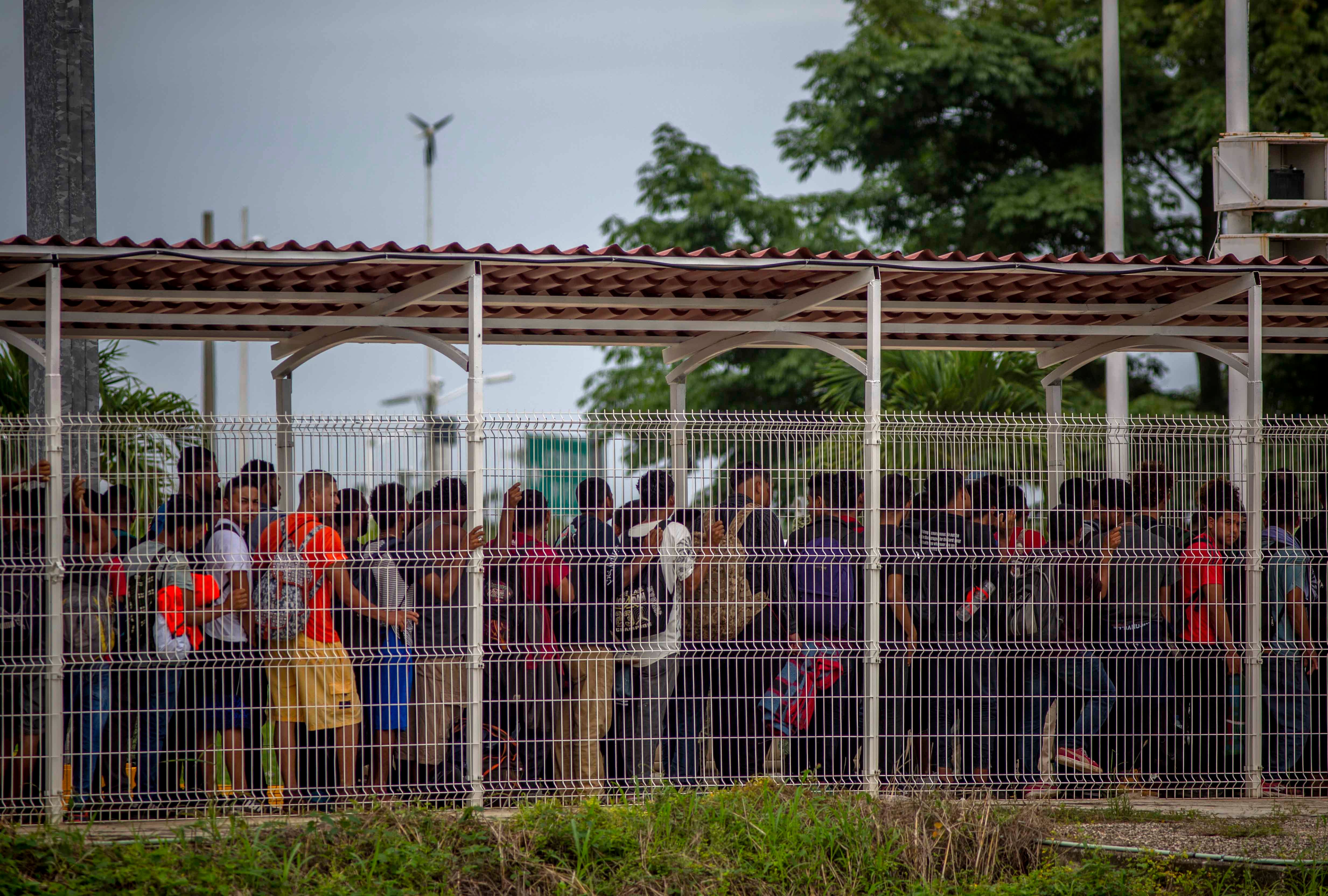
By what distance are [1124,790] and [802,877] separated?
92.2 inches

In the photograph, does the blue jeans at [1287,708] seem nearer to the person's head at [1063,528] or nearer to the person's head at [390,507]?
the person's head at [1063,528]

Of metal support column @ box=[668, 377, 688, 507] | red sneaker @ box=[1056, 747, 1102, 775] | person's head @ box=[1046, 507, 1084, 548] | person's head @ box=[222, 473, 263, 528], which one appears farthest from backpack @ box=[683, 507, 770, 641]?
person's head @ box=[222, 473, 263, 528]

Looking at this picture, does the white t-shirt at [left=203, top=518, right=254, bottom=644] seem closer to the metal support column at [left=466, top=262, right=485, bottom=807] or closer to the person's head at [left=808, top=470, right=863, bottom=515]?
the metal support column at [left=466, top=262, right=485, bottom=807]

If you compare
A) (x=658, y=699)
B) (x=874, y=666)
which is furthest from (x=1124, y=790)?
(x=658, y=699)

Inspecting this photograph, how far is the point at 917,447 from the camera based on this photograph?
750 centimetres

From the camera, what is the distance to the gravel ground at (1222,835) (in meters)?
6.50

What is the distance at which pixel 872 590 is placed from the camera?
7223 mm

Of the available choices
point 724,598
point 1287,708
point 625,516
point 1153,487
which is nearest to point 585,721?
point 724,598

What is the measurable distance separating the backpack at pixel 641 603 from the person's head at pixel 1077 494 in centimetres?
240

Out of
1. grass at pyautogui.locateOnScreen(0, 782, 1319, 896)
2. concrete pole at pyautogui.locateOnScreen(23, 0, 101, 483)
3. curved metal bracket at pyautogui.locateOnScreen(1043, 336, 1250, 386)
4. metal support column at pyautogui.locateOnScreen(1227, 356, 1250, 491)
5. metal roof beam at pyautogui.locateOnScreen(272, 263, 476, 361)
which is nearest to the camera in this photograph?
grass at pyautogui.locateOnScreen(0, 782, 1319, 896)

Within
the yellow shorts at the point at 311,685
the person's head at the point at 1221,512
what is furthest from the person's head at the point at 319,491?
the person's head at the point at 1221,512

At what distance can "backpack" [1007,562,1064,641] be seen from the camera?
740 cm

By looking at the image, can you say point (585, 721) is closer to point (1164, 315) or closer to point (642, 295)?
point (642, 295)

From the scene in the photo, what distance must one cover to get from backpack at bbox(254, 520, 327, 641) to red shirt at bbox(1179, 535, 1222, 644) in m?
4.99
